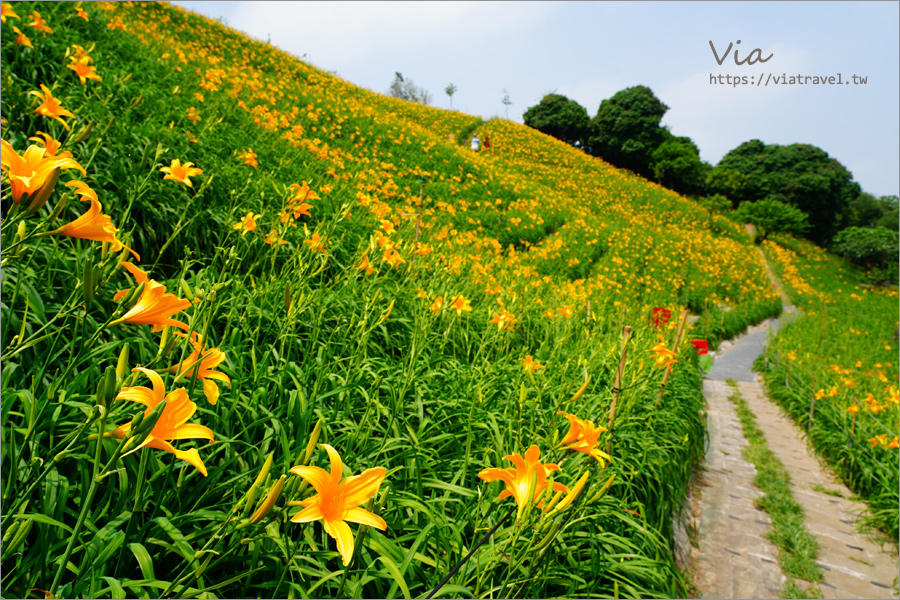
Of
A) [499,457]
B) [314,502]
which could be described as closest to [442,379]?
[499,457]

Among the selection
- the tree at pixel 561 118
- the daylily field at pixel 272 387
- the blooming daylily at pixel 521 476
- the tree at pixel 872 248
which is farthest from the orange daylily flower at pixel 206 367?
the tree at pixel 561 118

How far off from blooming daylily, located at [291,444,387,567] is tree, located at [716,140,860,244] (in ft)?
110

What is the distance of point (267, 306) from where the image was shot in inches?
85.8

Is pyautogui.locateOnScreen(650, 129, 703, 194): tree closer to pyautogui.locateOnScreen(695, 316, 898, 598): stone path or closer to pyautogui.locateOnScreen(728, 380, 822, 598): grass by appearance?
pyautogui.locateOnScreen(695, 316, 898, 598): stone path

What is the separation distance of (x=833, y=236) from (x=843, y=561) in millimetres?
35090

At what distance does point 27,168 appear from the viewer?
2.26 ft

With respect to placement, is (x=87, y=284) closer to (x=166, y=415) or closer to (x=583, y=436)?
(x=166, y=415)

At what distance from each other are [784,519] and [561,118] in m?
30.9

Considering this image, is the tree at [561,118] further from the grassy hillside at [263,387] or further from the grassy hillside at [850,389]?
the grassy hillside at [263,387]

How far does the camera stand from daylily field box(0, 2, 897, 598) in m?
0.76

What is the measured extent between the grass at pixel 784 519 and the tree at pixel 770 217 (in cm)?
2175

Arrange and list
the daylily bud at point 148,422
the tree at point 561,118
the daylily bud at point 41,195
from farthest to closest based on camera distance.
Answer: the tree at point 561,118
the daylily bud at point 41,195
the daylily bud at point 148,422

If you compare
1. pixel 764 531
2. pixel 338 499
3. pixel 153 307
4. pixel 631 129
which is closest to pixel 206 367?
pixel 153 307

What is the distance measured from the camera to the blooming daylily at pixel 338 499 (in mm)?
586
